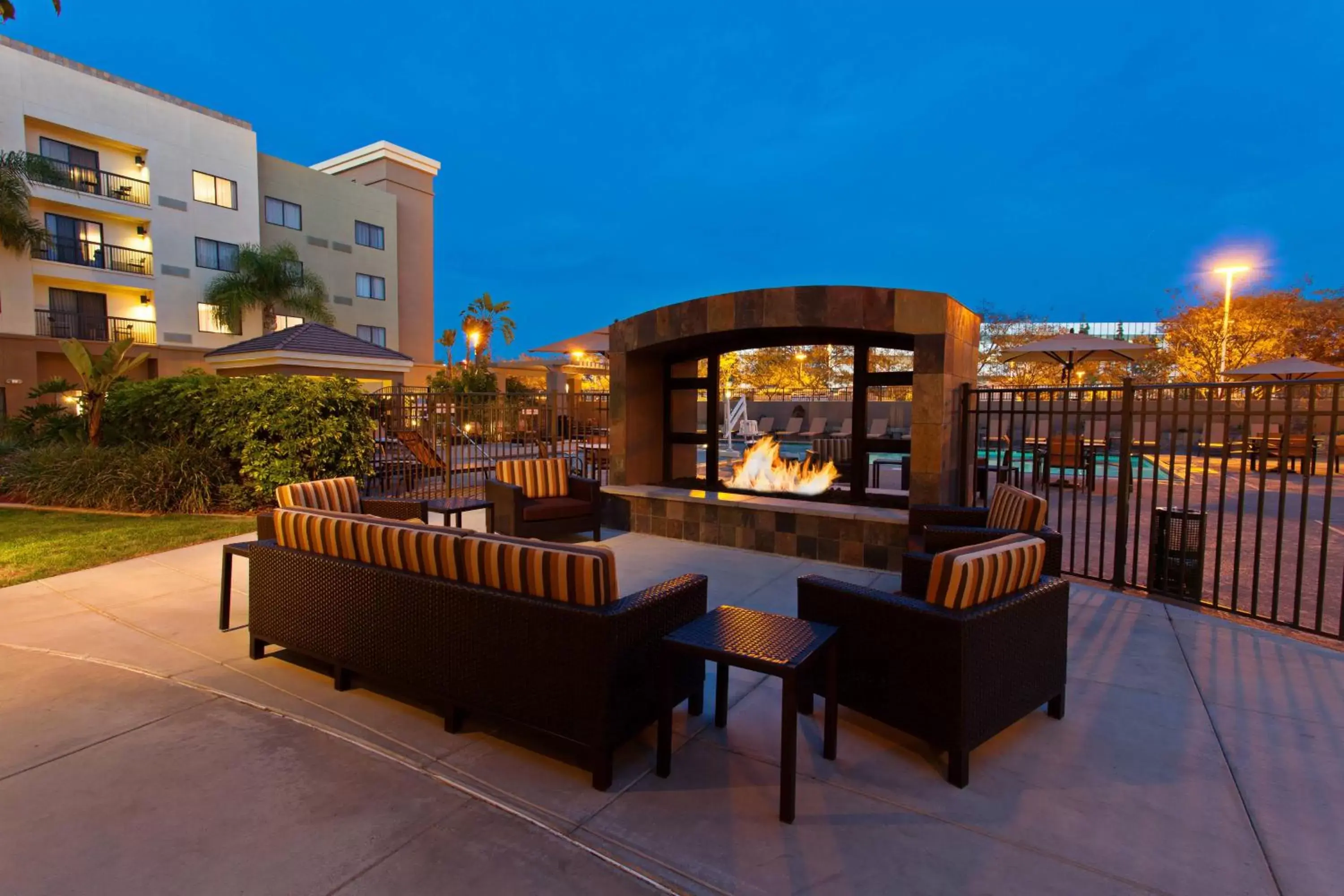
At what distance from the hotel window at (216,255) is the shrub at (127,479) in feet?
66.6

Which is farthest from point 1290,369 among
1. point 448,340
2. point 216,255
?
point 448,340

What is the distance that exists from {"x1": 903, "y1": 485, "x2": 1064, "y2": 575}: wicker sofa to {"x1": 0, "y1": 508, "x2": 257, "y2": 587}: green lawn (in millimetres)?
8035

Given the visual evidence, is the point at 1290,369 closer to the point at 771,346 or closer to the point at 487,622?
the point at 771,346

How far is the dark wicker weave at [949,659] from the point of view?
2959 mm

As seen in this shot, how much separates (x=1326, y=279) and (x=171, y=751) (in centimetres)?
16268

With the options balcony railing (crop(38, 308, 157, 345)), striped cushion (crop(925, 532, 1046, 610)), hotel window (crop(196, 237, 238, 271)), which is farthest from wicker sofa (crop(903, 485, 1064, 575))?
hotel window (crop(196, 237, 238, 271))

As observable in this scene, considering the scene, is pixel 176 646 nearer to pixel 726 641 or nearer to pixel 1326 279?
pixel 726 641

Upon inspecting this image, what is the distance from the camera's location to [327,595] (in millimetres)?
3787

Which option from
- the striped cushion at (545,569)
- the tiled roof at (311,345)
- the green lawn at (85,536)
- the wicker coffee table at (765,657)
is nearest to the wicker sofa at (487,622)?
the striped cushion at (545,569)

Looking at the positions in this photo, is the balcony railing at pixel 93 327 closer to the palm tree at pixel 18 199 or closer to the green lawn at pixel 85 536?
the palm tree at pixel 18 199

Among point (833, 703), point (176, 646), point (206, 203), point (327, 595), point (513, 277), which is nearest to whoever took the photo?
point (833, 703)

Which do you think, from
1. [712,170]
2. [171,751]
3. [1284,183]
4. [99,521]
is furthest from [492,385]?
[1284,183]

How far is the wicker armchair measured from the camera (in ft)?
24.8

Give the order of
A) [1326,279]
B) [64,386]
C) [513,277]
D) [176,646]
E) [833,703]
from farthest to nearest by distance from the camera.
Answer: [513,277] < [1326,279] < [64,386] < [176,646] < [833,703]
